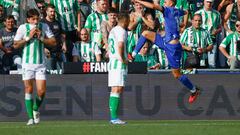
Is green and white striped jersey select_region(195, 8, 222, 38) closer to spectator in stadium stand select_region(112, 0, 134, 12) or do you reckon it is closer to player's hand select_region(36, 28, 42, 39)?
spectator in stadium stand select_region(112, 0, 134, 12)

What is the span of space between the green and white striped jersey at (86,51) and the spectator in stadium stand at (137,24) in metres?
0.95

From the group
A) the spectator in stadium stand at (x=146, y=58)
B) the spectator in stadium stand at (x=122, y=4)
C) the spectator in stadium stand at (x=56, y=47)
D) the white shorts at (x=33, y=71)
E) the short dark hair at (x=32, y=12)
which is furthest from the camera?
the spectator in stadium stand at (x=122, y=4)

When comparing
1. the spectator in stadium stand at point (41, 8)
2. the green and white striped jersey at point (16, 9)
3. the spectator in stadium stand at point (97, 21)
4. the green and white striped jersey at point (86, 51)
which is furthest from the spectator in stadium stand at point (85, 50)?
the green and white striped jersey at point (16, 9)

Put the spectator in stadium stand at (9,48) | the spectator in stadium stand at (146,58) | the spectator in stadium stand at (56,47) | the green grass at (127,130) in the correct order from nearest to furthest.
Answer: the green grass at (127,130), the spectator in stadium stand at (9,48), the spectator in stadium stand at (56,47), the spectator in stadium stand at (146,58)

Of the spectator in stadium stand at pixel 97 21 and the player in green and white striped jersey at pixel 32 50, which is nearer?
the player in green and white striped jersey at pixel 32 50

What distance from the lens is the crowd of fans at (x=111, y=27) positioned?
60.3 ft

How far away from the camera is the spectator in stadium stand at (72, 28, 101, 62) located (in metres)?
18.4

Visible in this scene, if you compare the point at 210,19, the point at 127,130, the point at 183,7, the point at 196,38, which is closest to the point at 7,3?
the point at 183,7

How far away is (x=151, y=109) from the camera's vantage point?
18141 mm

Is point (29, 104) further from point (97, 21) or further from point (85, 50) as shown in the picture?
point (97, 21)

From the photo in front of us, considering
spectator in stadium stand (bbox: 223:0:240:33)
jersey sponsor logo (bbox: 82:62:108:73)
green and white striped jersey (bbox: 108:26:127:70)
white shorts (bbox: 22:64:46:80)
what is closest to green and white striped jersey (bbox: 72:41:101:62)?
jersey sponsor logo (bbox: 82:62:108:73)

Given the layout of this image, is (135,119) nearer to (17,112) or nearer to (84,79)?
(84,79)

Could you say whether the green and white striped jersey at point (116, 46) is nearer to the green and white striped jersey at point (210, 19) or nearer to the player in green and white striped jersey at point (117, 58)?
the player in green and white striped jersey at point (117, 58)

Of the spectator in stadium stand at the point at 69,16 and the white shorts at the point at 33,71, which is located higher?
the spectator in stadium stand at the point at 69,16
